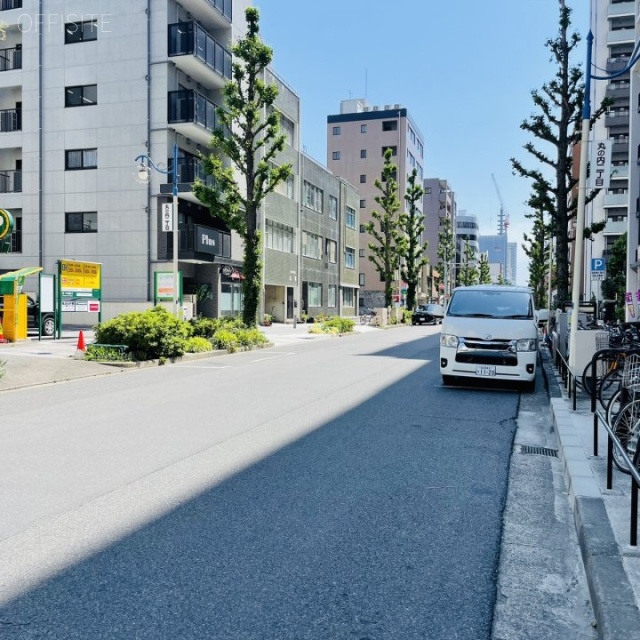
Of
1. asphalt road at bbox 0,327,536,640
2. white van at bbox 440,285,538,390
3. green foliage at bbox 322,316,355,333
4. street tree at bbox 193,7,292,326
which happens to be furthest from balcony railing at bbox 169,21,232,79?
asphalt road at bbox 0,327,536,640

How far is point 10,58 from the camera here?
33.4 meters

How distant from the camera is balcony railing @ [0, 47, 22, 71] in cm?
3306

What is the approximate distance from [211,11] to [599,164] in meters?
27.0

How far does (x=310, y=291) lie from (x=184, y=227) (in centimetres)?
1996

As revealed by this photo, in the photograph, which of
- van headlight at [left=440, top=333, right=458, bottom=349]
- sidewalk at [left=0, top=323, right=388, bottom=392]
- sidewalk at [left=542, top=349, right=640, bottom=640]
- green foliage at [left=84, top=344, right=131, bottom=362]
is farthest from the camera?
green foliage at [left=84, top=344, right=131, bottom=362]

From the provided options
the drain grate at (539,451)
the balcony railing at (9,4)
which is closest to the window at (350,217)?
the balcony railing at (9,4)

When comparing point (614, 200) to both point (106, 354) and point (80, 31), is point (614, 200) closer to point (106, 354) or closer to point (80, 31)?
point (80, 31)

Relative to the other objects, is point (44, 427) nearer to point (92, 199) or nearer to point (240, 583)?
point (240, 583)

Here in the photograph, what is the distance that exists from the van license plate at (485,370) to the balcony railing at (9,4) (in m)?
33.2

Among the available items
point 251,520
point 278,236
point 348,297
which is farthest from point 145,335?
point 348,297

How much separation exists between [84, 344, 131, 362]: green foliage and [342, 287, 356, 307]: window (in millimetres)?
43298

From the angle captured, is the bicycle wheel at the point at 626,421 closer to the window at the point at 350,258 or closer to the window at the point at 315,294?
the window at the point at 315,294

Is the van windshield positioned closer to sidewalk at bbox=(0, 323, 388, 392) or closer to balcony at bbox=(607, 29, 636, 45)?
sidewalk at bbox=(0, 323, 388, 392)

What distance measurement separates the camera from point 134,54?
30.9 metres
